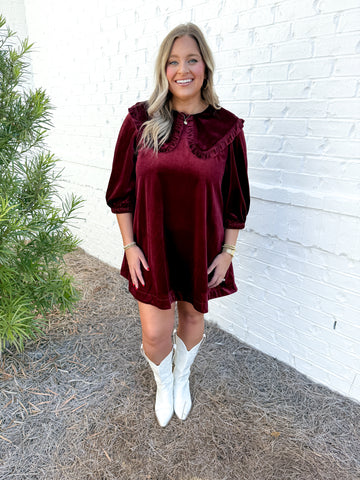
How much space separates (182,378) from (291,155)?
1292mm

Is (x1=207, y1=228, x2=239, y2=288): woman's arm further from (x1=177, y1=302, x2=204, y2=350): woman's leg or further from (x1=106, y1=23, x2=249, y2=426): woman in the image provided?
(x1=177, y1=302, x2=204, y2=350): woman's leg

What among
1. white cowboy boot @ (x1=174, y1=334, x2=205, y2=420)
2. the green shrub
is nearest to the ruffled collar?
the green shrub

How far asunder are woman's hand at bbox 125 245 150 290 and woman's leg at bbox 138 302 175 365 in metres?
0.13

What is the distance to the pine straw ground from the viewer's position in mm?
1509

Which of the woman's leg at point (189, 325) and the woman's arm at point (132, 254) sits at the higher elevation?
the woman's arm at point (132, 254)

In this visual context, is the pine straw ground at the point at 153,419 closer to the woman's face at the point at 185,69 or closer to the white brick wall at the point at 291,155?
the white brick wall at the point at 291,155

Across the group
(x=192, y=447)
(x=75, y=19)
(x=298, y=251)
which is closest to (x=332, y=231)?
(x=298, y=251)

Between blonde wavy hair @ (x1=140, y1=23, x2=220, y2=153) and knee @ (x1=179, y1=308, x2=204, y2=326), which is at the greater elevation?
blonde wavy hair @ (x1=140, y1=23, x2=220, y2=153)

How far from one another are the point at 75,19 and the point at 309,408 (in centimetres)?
348

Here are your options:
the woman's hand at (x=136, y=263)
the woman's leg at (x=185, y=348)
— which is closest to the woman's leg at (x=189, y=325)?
the woman's leg at (x=185, y=348)

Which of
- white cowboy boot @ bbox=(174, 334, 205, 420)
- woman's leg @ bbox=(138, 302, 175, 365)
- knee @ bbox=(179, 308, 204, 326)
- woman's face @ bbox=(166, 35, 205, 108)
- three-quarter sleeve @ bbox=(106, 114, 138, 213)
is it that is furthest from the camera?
white cowboy boot @ bbox=(174, 334, 205, 420)

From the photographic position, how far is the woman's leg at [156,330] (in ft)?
4.93

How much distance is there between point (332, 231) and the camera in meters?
1.73

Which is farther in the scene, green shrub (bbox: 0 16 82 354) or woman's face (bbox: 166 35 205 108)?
green shrub (bbox: 0 16 82 354)
